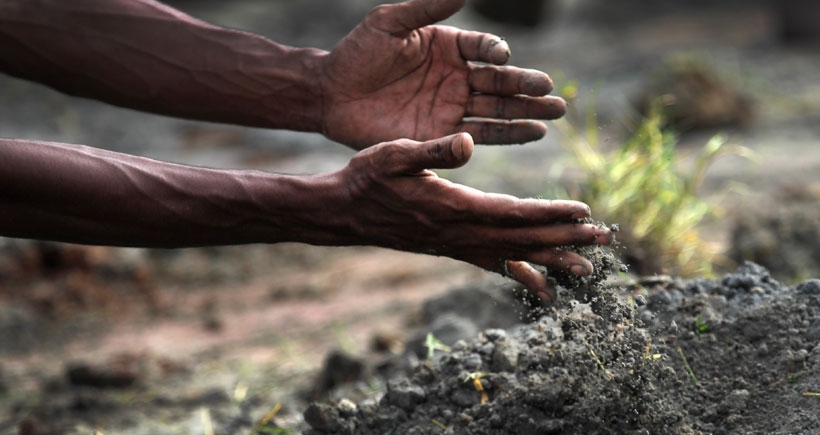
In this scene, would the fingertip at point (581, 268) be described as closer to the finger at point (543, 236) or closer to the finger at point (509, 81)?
the finger at point (543, 236)

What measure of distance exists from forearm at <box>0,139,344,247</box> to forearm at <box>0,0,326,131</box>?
0.75m

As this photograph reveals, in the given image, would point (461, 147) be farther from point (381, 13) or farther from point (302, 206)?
point (381, 13)

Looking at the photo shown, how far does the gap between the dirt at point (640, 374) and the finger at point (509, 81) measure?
2.08 feet

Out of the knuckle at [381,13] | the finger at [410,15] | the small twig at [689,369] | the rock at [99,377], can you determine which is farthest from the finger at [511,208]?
the rock at [99,377]

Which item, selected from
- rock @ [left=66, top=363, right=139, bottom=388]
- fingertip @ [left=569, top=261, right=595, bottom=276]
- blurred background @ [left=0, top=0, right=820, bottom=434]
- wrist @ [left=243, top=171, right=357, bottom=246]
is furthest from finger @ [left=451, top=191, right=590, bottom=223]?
rock @ [left=66, top=363, right=139, bottom=388]

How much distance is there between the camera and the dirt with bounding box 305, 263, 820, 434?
2375 mm

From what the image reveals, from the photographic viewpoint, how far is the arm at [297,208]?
7.15 feet

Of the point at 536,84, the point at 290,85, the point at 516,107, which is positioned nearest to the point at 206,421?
the point at 290,85

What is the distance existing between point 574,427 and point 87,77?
1845mm

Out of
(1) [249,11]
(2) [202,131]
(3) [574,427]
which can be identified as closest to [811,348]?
(3) [574,427]

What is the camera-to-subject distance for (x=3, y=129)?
27.0ft

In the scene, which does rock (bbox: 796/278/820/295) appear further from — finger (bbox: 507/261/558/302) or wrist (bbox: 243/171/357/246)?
wrist (bbox: 243/171/357/246)

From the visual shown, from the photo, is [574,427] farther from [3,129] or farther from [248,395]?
[3,129]

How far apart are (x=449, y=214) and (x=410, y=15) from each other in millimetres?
780
